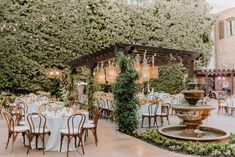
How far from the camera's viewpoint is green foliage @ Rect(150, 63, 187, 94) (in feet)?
64.9

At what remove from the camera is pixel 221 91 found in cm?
2356

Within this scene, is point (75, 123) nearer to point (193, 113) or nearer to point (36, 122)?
point (36, 122)

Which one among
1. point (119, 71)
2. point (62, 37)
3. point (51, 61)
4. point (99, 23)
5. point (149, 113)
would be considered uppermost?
point (99, 23)

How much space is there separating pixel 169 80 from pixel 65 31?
7622 mm

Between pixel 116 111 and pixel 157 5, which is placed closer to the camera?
pixel 116 111

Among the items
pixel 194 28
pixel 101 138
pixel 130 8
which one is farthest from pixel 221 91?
pixel 101 138

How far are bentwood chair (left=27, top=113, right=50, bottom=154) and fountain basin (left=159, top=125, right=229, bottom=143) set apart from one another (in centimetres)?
284

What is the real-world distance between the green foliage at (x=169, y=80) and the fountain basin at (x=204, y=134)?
11219 mm

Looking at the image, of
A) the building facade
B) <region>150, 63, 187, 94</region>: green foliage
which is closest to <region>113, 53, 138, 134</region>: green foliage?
<region>150, 63, 187, 94</region>: green foliage

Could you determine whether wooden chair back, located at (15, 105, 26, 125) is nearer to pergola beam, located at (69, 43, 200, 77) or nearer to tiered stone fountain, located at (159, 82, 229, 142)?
pergola beam, located at (69, 43, 200, 77)

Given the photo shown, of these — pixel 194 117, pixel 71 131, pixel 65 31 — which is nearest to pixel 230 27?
pixel 65 31

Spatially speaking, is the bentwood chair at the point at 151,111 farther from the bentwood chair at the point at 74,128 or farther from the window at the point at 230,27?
the window at the point at 230,27

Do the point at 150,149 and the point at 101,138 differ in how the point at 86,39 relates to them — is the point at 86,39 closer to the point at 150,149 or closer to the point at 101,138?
the point at 101,138

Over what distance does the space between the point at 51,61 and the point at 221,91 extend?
542 inches
